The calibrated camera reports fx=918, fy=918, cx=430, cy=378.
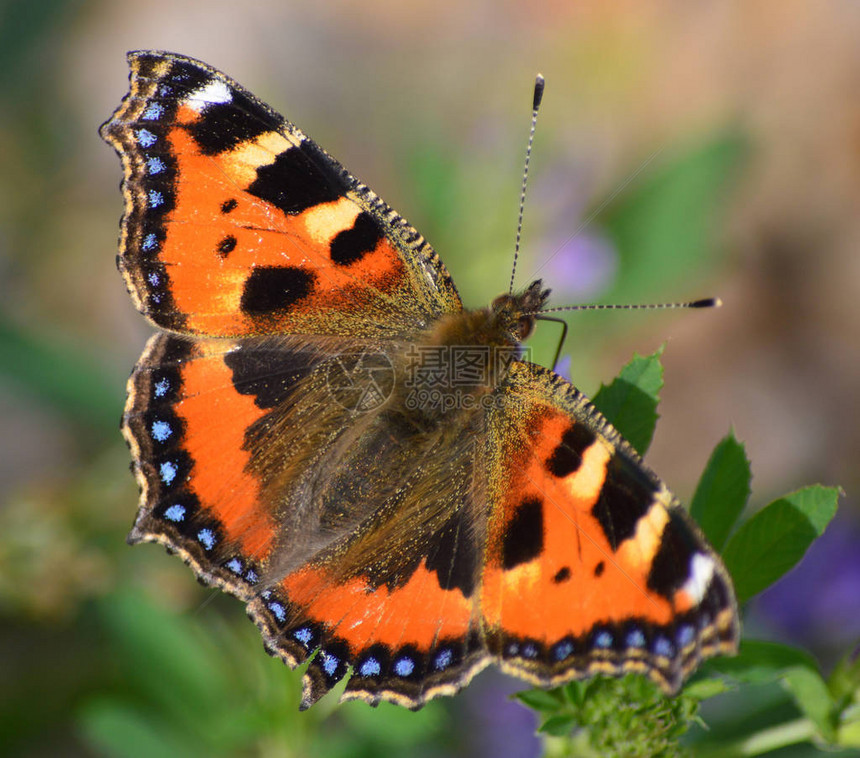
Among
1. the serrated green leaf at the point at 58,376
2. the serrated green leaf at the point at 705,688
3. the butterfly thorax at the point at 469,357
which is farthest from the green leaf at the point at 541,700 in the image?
the serrated green leaf at the point at 58,376

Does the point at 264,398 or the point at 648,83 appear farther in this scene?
the point at 648,83

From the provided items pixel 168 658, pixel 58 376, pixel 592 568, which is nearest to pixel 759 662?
pixel 592 568

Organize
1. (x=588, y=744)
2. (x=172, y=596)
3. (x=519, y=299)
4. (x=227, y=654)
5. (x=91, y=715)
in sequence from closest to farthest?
(x=588, y=744) < (x=519, y=299) < (x=91, y=715) < (x=227, y=654) < (x=172, y=596)

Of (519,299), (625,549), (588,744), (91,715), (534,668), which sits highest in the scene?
(519,299)

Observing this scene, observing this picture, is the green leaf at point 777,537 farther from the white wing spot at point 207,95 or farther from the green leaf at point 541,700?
the white wing spot at point 207,95

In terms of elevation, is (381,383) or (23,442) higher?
(381,383)

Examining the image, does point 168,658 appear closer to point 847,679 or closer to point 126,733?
point 126,733

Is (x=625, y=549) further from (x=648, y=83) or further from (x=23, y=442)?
(x=648, y=83)

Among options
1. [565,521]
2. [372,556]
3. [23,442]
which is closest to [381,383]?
[372,556]
